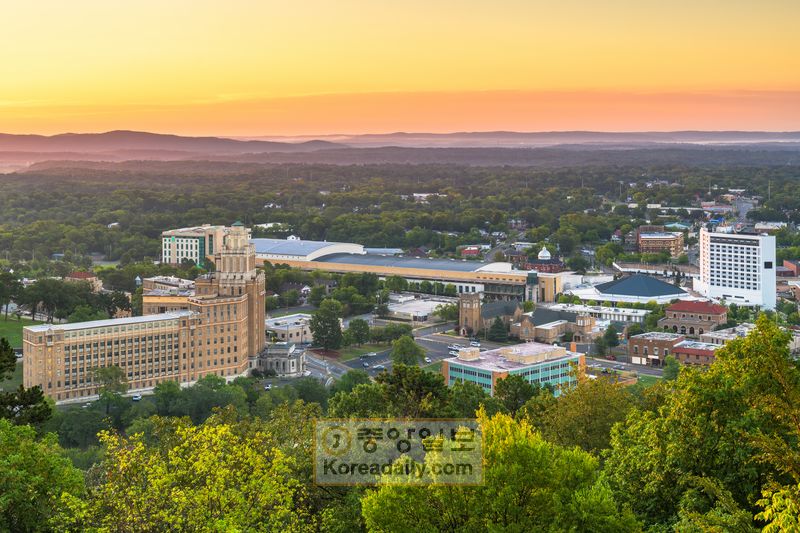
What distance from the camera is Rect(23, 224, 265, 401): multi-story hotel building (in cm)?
3953

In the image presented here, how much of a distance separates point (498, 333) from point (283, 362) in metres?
12.1

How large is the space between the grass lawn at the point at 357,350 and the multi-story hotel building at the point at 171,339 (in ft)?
12.1

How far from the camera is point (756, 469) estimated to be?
13859mm

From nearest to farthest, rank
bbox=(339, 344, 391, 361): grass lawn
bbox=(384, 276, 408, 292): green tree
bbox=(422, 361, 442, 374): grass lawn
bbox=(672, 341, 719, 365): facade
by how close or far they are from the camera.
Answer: bbox=(672, 341, 719, 365): facade
bbox=(422, 361, 442, 374): grass lawn
bbox=(339, 344, 391, 361): grass lawn
bbox=(384, 276, 408, 292): green tree

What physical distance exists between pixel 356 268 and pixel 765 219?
52.9 meters

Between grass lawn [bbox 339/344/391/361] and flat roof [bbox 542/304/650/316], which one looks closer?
grass lawn [bbox 339/344/391/361]


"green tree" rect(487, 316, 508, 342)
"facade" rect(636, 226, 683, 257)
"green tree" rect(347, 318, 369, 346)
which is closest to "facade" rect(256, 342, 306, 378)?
"green tree" rect(347, 318, 369, 346)

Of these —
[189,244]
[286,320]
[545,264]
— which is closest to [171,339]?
[286,320]

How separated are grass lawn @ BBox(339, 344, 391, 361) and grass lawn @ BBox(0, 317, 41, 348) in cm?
1376

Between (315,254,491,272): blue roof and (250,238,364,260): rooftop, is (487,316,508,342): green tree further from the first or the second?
(250,238,364,260): rooftop

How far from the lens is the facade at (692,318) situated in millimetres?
53219

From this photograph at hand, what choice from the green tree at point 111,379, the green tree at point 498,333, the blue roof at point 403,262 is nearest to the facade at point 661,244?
the blue roof at point 403,262

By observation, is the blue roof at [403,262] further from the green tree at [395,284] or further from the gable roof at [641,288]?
the gable roof at [641,288]

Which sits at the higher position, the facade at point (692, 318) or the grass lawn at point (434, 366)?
the facade at point (692, 318)
